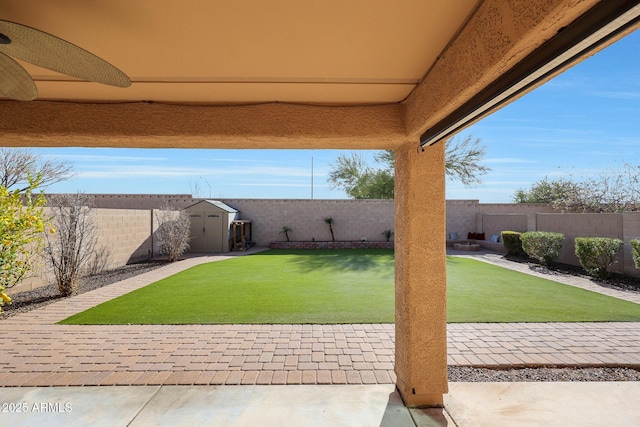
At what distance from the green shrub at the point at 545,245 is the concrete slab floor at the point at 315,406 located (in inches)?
319

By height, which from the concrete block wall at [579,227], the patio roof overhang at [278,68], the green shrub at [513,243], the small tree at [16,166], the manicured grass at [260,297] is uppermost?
the small tree at [16,166]

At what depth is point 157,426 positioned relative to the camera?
2.66m

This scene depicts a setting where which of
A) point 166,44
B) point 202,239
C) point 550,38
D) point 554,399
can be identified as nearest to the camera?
point 550,38

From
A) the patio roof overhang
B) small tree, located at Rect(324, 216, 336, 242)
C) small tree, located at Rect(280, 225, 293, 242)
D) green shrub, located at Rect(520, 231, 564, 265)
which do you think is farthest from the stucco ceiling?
small tree, located at Rect(324, 216, 336, 242)

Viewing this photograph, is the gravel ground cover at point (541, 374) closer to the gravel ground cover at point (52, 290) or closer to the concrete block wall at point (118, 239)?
the gravel ground cover at point (52, 290)

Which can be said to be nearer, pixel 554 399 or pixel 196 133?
pixel 196 133

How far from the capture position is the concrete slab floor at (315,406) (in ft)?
8.93

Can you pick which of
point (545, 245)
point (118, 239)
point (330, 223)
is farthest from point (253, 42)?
point (330, 223)

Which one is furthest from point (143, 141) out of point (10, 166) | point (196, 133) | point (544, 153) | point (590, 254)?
point (544, 153)

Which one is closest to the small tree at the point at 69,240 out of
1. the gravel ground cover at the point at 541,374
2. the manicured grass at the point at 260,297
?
the manicured grass at the point at 260,297

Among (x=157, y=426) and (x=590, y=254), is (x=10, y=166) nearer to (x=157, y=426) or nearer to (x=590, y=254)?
(x=157, y=426)

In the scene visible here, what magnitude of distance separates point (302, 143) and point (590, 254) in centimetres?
933

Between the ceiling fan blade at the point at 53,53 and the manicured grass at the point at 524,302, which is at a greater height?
the ceiling fan blade at the point at 53,53

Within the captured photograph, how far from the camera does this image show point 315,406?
2928 mm
